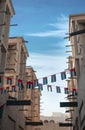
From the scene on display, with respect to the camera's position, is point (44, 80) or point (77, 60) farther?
point (77, 60)

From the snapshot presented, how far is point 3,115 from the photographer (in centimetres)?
2141

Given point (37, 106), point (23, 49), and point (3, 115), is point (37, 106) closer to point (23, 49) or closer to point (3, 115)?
point (23, 49)

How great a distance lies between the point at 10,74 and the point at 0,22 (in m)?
8.71

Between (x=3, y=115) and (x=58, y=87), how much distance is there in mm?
5397

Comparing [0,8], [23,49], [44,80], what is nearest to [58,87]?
[44,80]

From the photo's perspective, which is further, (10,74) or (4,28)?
(10,74)

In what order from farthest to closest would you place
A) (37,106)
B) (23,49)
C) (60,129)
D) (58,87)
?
(37,106)
(60,129)
(23,49)
(58,87)

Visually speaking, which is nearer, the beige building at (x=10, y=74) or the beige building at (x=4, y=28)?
the beige building at (x=10, y=74)

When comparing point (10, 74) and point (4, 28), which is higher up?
point (4, 28)

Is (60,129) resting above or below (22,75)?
below

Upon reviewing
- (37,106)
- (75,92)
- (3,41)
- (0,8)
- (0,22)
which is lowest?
(37,106)

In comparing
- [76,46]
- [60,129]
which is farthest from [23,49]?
[60,129]

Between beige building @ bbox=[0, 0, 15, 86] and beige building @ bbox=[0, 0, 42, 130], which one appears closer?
beige building @ bbox=[0, 0, 42, 130]

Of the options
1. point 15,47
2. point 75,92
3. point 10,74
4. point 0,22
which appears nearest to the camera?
point 0,22
